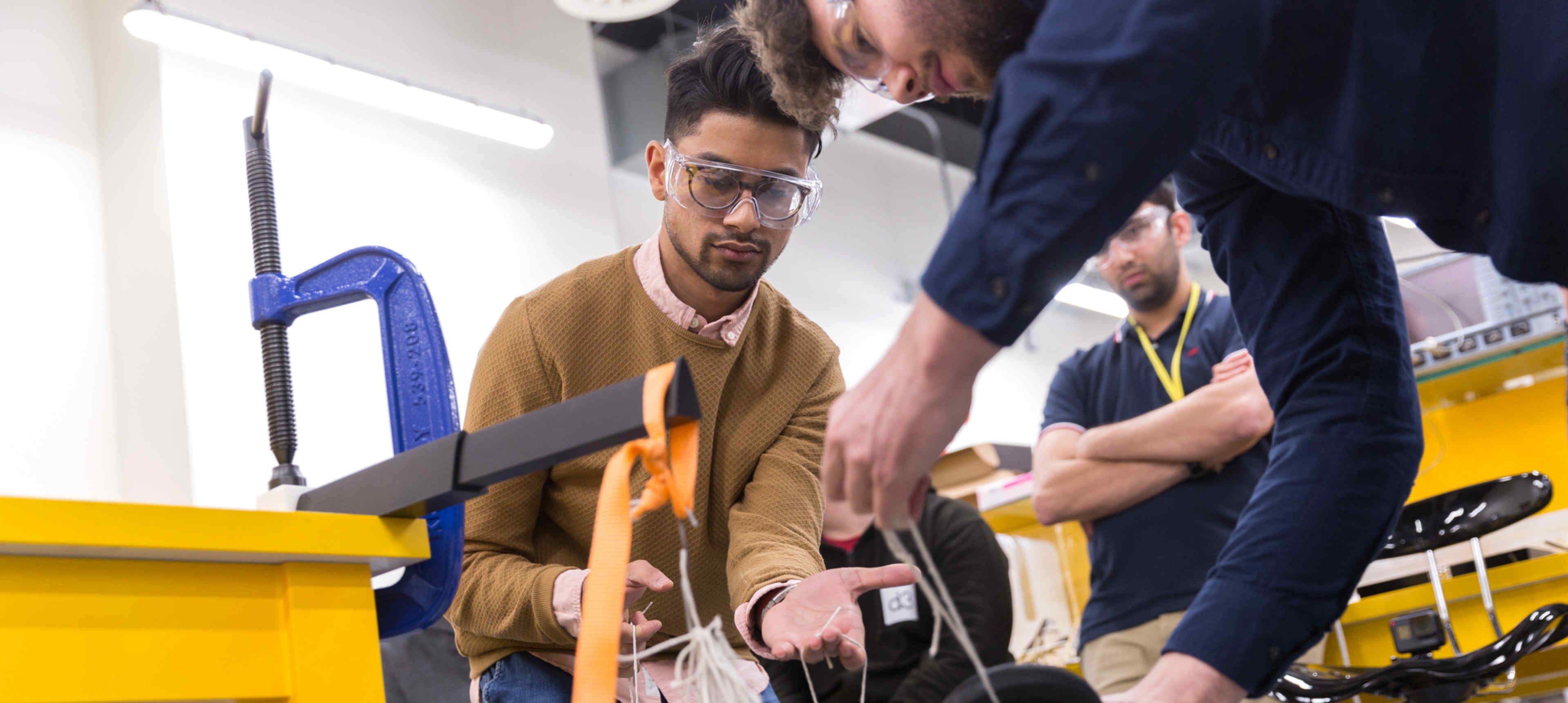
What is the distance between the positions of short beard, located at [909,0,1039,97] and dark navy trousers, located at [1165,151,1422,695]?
23 centimetres

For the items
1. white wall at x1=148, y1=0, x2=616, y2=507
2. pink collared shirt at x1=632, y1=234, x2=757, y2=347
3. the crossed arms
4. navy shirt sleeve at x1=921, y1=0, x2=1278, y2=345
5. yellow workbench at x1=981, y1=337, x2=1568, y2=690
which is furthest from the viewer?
white wall at x1=148, y1=0, x2=616, y2=507

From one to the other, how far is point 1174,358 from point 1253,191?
75.1 inches

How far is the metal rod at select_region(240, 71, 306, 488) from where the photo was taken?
140 cm

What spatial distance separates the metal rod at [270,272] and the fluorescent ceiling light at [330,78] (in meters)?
3.14

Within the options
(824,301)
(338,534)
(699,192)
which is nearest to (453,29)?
(824,301)

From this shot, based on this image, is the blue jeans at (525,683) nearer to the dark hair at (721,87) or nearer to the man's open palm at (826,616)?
the man's open palm at (826,616)

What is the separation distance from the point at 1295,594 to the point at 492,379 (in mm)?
1009

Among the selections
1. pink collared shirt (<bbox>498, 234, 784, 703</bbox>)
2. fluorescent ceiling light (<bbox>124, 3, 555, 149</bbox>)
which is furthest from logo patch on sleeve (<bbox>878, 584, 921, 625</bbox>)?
fluorescent ceiling light (<bbox>124, 3, 555, 149</bbox>)

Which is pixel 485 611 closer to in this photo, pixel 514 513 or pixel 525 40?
pixel 514 513

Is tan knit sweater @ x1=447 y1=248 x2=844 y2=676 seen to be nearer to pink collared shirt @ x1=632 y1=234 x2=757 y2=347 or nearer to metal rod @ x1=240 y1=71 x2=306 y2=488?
pink collared shirt @ x1=632 y1=234 x2=757 y2=347

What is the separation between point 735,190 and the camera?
5.83 feet

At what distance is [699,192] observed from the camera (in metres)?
1.77

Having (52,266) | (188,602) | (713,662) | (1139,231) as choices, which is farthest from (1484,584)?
(52,266)

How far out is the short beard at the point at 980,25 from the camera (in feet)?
2.96
